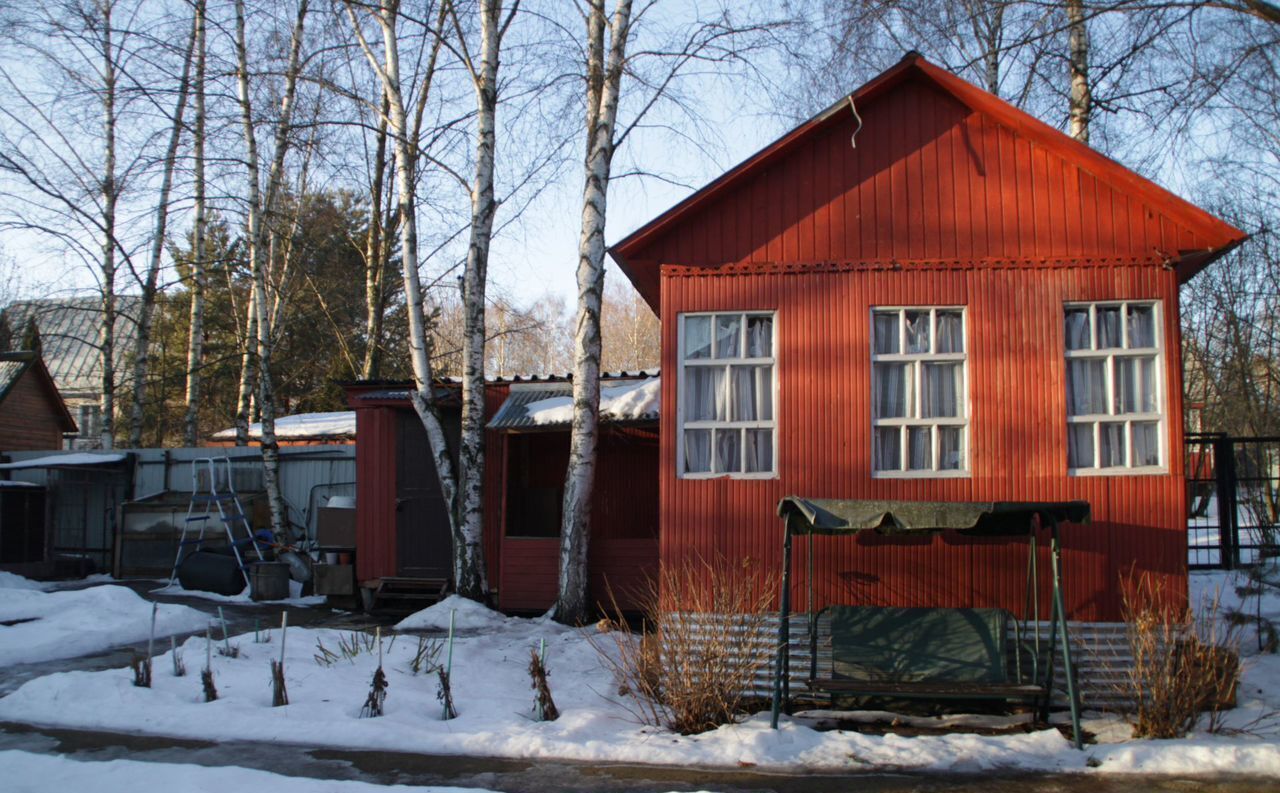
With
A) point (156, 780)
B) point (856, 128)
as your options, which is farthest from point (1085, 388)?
point (156, 780)

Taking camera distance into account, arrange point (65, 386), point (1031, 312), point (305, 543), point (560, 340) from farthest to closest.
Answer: point (560, 340)
point (65, 386)
point (305, 543)
point (1031, 312)

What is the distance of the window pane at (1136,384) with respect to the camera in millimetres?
10039

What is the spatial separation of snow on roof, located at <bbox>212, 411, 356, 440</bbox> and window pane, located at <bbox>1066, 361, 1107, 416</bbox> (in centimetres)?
1585

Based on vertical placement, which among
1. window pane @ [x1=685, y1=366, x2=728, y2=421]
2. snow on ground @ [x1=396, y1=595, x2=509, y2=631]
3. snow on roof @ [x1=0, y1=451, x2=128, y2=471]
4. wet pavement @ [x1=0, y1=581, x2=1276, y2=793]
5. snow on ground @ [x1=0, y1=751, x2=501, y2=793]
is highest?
window pane @ [x1=685, y1=366, x2=728, y2=421]

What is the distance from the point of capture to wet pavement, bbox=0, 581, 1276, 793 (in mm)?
7094

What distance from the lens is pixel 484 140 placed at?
14516 millimetres

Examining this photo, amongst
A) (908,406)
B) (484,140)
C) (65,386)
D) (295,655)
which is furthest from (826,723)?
(65,386)

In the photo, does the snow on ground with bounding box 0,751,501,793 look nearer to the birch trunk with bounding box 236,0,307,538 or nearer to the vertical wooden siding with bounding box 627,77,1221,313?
the vertical wooden siding with bounding box 627,77,1221,313

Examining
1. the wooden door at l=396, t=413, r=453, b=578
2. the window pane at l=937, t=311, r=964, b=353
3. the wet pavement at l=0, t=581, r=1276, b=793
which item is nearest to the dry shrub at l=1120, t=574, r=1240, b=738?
the wet pavement at l=0, t=581, r=1276, b=793

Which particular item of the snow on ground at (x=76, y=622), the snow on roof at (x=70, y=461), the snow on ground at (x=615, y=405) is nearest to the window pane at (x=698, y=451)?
the snow on ground at (x=615, y=405)

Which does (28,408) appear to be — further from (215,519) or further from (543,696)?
(543,696)

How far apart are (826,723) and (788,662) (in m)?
0.79

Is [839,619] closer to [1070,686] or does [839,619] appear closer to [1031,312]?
[1070,686]

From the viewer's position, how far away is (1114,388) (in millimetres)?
10055
